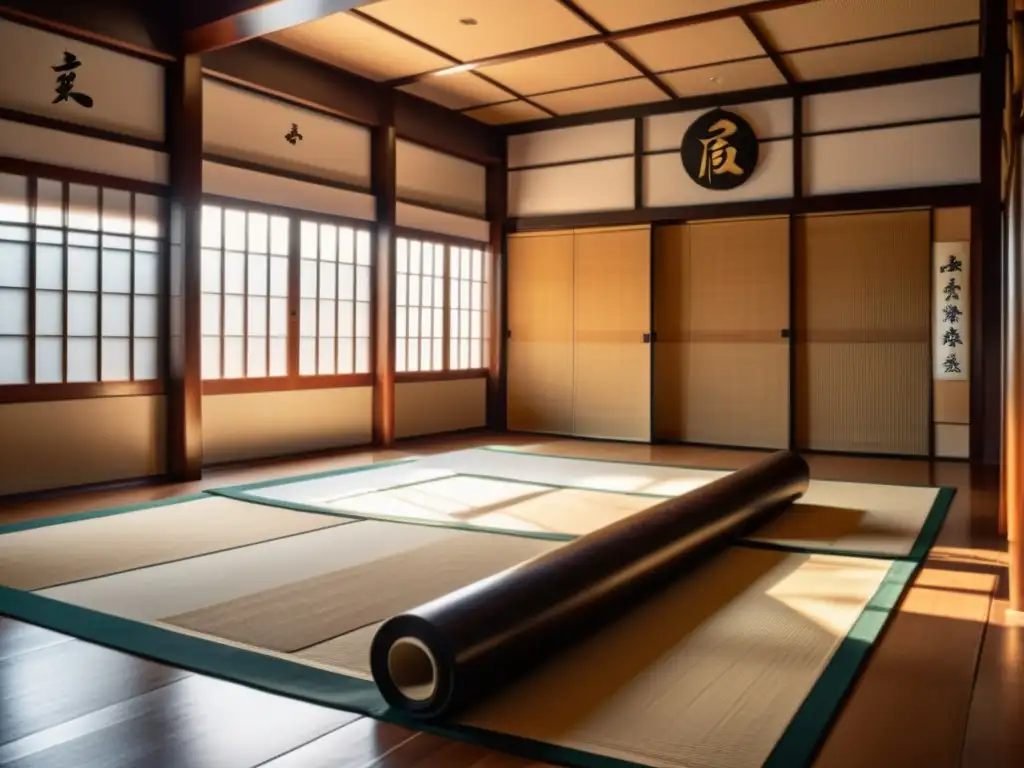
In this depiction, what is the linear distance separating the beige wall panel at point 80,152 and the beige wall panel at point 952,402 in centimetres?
556

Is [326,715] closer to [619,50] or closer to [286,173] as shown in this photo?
[286,173]

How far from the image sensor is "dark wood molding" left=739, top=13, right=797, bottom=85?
18.2ft

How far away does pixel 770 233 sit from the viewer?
7.05 m

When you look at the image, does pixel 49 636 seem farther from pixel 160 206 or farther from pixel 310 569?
pixel 160 206

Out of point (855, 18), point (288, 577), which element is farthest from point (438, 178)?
point (288, 577)

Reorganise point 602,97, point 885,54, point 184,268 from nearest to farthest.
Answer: point 184,268 → point 885,54 → point 602,97

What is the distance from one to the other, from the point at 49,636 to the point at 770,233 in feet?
19.7

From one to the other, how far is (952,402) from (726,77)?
297 centimetres

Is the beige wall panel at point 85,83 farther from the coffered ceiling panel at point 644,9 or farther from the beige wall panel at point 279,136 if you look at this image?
the coffered ceiling panel at point 644,9

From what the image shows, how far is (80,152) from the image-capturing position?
479 cm

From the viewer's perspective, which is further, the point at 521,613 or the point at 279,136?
the point at 279,136

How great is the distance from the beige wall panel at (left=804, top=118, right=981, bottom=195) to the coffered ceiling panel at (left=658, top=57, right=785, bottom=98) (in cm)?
61

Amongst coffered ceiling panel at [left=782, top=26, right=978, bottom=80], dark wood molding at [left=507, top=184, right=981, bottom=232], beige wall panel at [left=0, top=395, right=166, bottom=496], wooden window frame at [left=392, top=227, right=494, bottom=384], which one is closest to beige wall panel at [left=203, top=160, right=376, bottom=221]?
wooden window frame at [left=392, top=227, right=494, bottom=384]

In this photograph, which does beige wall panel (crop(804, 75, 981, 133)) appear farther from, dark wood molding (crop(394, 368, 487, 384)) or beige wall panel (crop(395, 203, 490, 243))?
dark wood molding (crop(394, 368, 487, 384))
